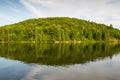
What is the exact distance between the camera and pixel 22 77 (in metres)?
30.8

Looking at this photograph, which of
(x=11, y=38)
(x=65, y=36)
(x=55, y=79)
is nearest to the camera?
(x=55, y=79)

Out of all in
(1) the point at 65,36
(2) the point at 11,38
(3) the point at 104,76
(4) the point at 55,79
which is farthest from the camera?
(1) the point at 65,36

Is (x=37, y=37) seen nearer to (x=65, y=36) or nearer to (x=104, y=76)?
(x=65, y=36)

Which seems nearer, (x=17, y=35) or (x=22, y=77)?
(x=22, y=77)

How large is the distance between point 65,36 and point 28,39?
32226mm

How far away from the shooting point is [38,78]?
30328mm

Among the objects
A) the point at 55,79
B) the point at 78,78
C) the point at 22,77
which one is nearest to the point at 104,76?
the point at 78,78

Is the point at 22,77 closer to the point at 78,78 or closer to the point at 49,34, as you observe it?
the point at 78,78

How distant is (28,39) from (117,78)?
161174 mm

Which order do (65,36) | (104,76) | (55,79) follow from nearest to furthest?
(55,79) < (104,76) < (65,36)

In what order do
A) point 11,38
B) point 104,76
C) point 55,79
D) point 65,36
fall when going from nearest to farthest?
1. point 55,79
2. point 104,76
3. point 11,38
4. point 65,36

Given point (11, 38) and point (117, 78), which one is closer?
point (117, 78)

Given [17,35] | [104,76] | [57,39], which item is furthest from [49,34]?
[104,76]

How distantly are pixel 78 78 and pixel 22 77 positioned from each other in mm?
7682
